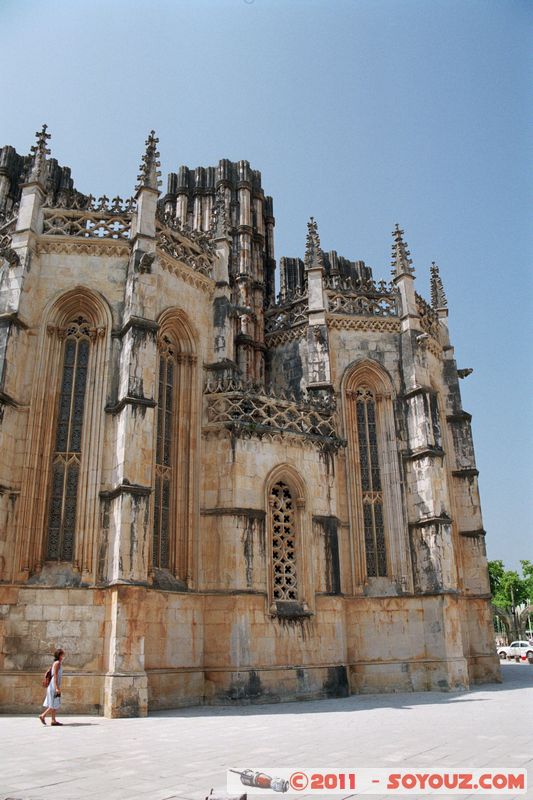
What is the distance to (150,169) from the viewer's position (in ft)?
64.9

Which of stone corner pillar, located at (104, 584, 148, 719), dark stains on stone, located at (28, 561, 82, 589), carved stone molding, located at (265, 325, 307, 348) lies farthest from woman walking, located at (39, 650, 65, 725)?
carved stone molding, located at (265, 325, 307, 348)

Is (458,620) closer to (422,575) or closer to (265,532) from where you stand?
(422,575)

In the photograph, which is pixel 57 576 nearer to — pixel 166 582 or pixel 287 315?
pixel 166 582

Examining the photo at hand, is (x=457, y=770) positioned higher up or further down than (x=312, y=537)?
further down

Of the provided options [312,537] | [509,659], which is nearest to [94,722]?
[312,537]

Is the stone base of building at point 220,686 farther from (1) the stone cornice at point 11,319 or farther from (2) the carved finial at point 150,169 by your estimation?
(2) the carved finial at point 150,169

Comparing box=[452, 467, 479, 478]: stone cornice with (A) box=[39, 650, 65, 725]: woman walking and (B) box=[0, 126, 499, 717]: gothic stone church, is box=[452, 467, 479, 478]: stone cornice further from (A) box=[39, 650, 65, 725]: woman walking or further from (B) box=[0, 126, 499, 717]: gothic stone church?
(A) box=[39, 650, 65, 725]: woman walking

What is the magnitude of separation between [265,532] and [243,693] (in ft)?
13.9

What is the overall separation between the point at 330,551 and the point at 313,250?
11294 millimetres

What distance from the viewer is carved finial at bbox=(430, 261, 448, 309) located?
2788cm

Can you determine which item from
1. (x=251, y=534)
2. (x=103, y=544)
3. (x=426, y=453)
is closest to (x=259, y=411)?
(x=251, y=534)

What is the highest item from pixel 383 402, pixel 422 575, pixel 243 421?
pixel 383 402

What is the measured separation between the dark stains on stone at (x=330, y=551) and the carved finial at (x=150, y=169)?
11.2m

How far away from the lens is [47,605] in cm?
1589
